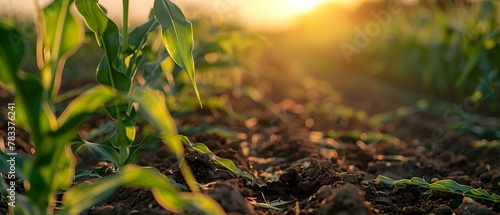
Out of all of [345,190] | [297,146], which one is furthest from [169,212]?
[297,146]

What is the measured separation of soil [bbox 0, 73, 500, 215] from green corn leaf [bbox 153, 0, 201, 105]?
1.21ft

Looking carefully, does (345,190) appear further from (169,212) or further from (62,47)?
(62,47)

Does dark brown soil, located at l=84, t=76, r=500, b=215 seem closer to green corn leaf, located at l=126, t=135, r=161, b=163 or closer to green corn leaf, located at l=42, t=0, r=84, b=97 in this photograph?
green corn leaf, located at l=126, t=135, r=161, b=163

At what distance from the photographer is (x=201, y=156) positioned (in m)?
1.94

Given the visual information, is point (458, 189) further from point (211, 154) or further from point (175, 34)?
point (175, 34)

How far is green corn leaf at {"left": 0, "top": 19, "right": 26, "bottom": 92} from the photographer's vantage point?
121 centimetres

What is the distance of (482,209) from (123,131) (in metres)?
1.10

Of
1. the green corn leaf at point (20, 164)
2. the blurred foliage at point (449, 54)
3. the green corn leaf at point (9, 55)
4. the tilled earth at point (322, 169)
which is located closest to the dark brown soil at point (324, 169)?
the tilled earth at point (322, 169)

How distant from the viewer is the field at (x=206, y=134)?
1.27 m

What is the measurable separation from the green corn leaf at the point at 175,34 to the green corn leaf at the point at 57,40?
12.0 inches

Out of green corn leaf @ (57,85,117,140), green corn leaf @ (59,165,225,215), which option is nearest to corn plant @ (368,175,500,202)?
green corn leaf @ (59,165,225,215)

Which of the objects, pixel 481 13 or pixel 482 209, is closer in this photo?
pixel 482 209

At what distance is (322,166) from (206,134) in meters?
0.94

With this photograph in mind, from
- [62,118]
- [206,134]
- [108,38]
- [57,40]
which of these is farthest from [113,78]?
[206,134]
